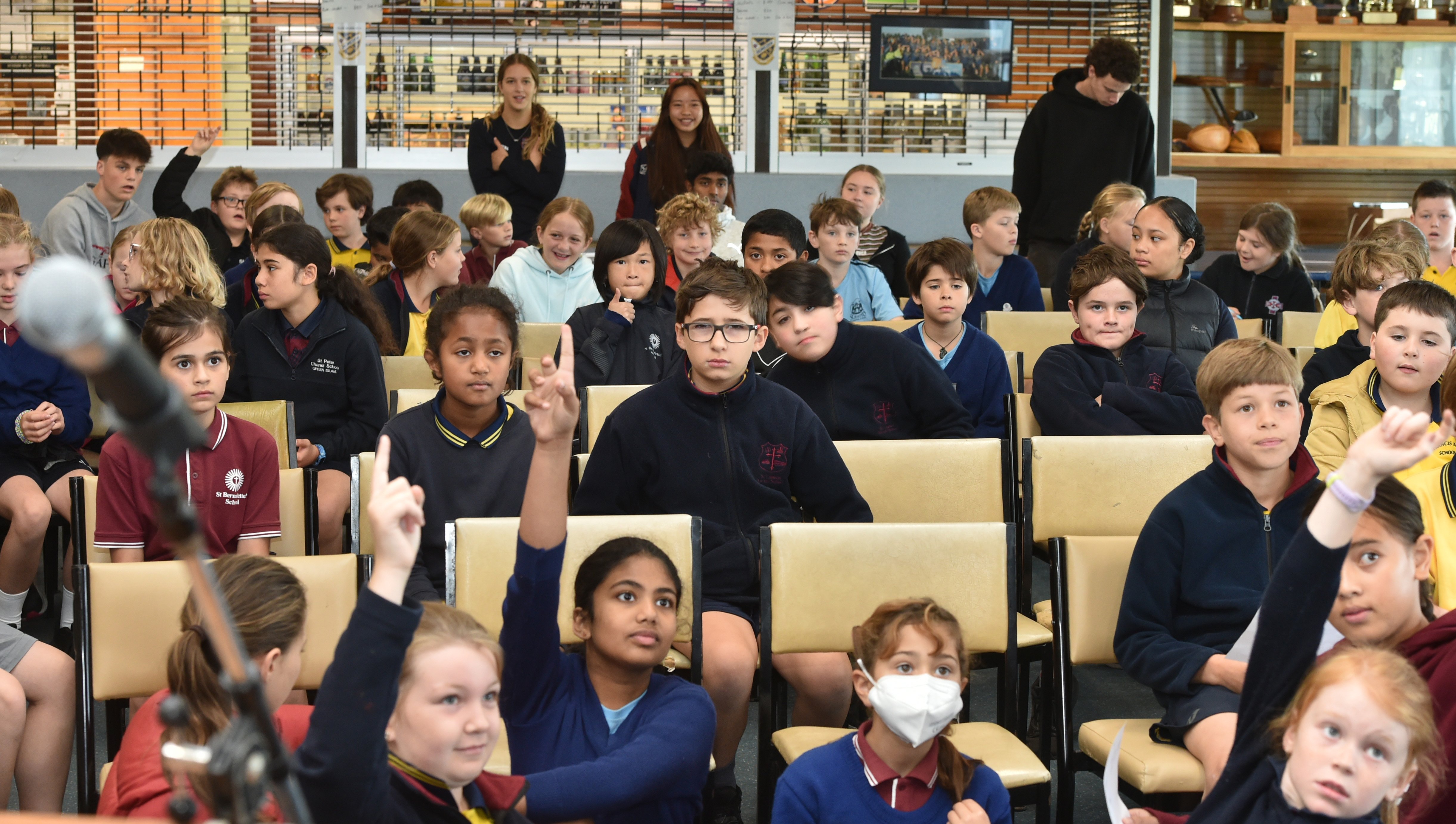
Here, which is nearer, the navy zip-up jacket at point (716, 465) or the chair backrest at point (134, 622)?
the chair backrest at point (134, 622)

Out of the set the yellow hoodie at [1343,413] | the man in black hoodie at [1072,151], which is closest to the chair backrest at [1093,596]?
the yellow hoodie at [1343,413]

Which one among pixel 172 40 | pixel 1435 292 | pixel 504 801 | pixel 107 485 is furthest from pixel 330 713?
pixel 172 40

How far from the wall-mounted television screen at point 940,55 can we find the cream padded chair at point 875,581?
490 centimetres

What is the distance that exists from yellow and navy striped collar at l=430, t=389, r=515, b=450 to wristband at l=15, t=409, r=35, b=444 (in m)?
1.17

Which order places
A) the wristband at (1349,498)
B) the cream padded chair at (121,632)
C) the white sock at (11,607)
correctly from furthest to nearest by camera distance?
the white sock at (11,607) < the cream padded chair at (121,632) < the wristband at (1349,498)

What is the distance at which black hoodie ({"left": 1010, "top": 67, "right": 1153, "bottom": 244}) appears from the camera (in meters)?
5.84

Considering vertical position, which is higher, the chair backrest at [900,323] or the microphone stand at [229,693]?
the chair backrest at [900,323]

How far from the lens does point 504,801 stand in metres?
1.57

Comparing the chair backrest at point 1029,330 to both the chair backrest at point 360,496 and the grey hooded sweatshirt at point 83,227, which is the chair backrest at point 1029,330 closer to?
the chair backrest at point 360,496

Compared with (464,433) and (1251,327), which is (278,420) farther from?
(1251,327)

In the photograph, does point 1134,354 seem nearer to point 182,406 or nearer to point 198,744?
point 198,744

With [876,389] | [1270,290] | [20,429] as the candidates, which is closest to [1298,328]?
[1270,290]

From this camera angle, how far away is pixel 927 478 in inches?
119

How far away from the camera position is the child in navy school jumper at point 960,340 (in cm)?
379
